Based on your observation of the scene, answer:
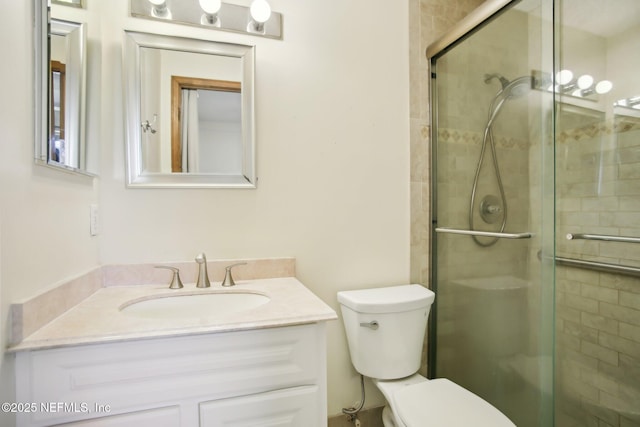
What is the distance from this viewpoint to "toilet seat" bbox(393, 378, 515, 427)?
1.02 meters

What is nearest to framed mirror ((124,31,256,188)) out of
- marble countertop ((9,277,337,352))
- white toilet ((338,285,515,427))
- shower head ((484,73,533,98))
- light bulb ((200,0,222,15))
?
light bulb ((200,0,222,15))

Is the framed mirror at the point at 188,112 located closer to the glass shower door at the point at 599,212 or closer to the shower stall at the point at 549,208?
the shower stall at the point at 549,208

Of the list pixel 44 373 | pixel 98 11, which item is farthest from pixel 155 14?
pixel 44 373

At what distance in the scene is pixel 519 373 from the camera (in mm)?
Result: 1291

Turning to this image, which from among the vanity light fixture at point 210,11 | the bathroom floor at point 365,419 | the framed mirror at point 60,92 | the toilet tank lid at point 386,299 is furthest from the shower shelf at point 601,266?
the framed mirror at point 60,92

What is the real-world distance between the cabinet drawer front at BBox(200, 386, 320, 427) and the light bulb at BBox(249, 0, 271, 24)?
1.42m

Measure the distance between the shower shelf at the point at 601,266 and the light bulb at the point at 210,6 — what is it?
191cm

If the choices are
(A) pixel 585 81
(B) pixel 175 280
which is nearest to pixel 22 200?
(B) pixel 175 280

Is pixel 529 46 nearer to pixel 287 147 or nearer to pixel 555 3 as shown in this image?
pixel 555 3

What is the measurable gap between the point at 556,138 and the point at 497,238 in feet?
1.56

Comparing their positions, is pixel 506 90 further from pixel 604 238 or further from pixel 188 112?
pixel 188 112

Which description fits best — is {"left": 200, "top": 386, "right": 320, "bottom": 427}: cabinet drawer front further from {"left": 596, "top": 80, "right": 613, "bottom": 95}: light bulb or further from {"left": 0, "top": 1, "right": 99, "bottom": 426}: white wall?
{"left": 596, "top": 80, "right": 613, "bottom": 95}: light bulb

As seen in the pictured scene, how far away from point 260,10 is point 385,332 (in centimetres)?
149

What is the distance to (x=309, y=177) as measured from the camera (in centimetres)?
146
